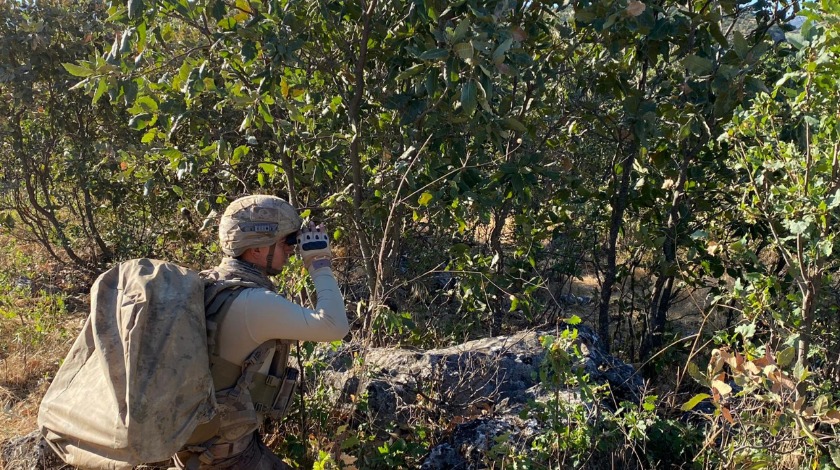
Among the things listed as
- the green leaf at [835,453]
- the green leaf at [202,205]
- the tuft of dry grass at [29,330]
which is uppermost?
the green leaf at [202,205]

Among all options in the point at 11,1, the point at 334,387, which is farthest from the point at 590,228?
the point at 11,1

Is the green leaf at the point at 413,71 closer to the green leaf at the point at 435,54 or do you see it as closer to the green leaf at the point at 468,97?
the green leaf at the point at 435,54

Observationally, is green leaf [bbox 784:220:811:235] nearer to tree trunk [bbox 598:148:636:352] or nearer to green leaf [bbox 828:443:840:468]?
green leaf [bbox 828:443:840:468]

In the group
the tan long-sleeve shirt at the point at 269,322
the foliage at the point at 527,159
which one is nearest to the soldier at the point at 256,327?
the tan long-sleeve shirt at the point at 269,322

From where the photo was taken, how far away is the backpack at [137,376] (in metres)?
1.96

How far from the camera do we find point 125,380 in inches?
78.0

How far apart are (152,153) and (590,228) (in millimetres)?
2751

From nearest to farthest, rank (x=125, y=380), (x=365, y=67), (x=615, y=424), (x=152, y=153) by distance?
(x=125, y=380) < (x=615, y=424) < (x=152, y=153) < (x=365, y=67)

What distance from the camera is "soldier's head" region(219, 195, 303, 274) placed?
7.47 ft

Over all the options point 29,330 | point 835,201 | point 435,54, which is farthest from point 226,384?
point 29,330

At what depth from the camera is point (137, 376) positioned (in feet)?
6.42

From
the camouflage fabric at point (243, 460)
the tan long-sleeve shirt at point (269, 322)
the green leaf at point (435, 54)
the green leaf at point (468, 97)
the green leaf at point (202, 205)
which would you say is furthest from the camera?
the green leaf at point (202, 205)

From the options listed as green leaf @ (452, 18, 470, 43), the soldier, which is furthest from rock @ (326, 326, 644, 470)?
green leaf @ (452, 18, 470, 43)

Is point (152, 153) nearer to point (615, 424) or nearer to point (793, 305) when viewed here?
point (615, 424)
